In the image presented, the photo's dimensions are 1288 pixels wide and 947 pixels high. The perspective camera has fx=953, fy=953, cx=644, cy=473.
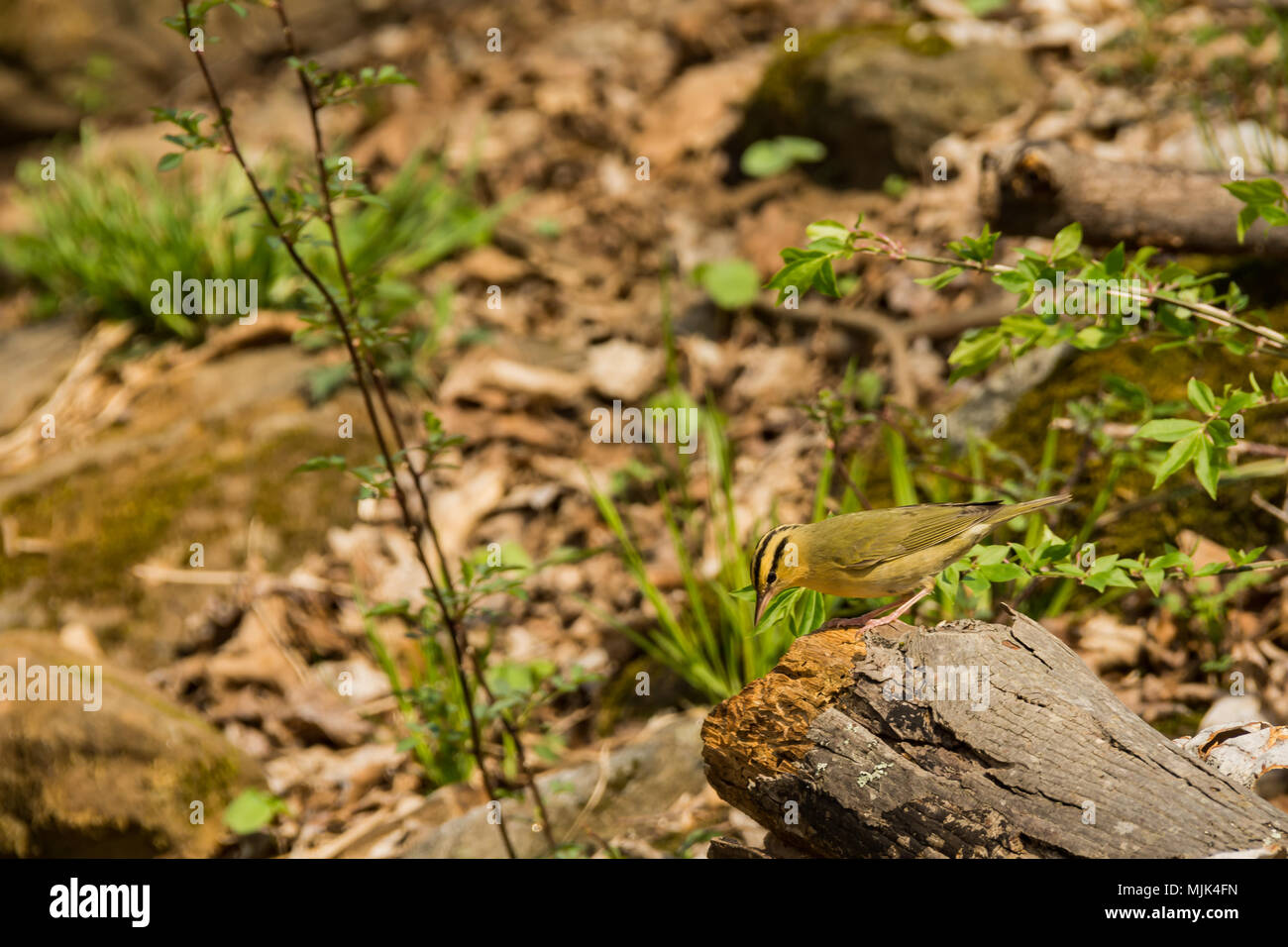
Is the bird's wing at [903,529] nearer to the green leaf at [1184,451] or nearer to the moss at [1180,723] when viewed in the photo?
the green leaf at [1184,451]

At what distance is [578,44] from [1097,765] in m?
7.44

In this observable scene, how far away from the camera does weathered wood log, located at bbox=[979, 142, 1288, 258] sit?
10.1ft

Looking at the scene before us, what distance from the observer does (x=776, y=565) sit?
1.98m

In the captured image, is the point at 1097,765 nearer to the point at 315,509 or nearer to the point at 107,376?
the point at 315,509

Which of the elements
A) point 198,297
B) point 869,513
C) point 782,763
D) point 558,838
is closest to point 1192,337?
point 869,513

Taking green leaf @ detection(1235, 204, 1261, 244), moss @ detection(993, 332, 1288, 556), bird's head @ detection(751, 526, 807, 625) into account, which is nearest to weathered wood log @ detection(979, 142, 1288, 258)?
moss @ detection(993, 332, 1288, 556)

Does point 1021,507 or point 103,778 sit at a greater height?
point 1021,507

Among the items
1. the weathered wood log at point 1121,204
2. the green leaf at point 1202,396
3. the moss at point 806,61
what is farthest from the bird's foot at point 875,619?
the moss at point 806,61

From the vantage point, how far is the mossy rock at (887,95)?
5289 mm

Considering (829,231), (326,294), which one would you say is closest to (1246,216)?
(829,231)

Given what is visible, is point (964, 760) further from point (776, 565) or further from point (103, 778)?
point (103, 778)

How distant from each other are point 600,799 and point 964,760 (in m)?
1.70

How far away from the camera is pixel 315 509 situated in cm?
463

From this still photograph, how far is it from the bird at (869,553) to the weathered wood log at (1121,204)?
1.38m
